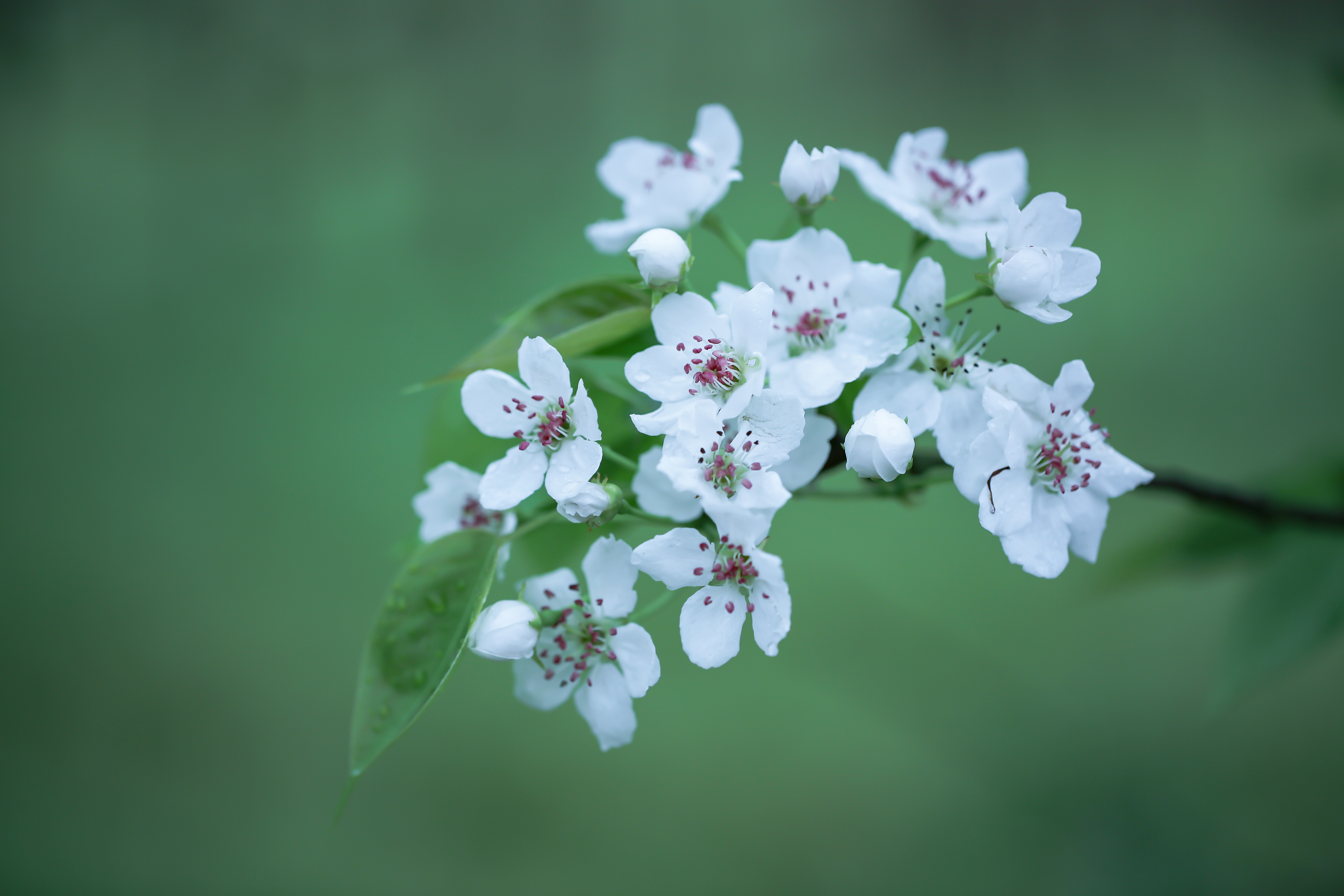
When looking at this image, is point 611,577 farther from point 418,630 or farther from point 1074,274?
point 1074,274

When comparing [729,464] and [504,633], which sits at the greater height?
[729,464]

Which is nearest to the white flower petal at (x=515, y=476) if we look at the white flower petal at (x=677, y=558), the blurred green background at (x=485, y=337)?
the white flower petal at (x=677, y=558)

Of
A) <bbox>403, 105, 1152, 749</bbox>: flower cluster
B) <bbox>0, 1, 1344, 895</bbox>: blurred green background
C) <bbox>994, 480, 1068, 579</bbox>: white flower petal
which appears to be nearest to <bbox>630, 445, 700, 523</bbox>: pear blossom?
<bbox>403, 105, 1152, 749</bbox>: flower cluster

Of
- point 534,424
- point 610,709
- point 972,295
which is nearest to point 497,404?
point 534,424

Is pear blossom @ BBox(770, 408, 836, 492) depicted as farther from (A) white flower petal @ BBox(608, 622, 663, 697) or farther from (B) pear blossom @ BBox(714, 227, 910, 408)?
(A) white flower petal @ BBox(608, 622, 663, 697)

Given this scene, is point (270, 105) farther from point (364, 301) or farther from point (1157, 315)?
point (1157, 315)
